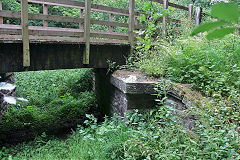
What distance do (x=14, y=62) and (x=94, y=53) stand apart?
1923 mm

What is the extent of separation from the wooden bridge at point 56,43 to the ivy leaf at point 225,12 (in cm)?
419

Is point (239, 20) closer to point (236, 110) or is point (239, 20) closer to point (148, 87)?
point (236, 110)

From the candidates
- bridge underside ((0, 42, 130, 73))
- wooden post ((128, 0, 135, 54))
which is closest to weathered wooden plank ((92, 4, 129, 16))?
wooden post ((128, 0, 135, 54))

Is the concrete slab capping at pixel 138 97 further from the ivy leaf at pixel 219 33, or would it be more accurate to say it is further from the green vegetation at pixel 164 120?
the ivy leaf at pixel 219 33

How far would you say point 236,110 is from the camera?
2777 mm

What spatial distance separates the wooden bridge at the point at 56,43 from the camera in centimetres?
398

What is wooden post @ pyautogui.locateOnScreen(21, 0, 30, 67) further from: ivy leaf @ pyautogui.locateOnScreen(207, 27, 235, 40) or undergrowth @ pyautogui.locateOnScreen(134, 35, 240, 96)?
ivy leaf @ pyautogui.locateOnScreen(207, 27, 235, 40)

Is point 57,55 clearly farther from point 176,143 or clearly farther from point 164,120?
point 176,143

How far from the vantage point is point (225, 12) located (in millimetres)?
507

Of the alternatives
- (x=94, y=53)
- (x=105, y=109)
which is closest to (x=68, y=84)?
(x=105, y=109)

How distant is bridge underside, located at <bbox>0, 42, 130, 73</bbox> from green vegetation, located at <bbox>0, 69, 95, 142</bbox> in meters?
1.57

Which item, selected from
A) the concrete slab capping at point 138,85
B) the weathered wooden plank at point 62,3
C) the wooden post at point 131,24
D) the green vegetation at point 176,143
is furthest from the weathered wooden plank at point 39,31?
the green vegetation at point 176,143

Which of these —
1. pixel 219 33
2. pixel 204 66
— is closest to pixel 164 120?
pixel 204 66

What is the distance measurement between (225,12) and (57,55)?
452cm
